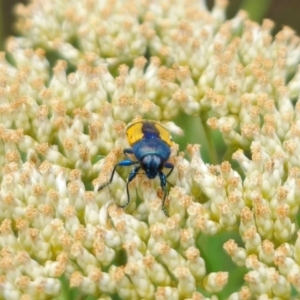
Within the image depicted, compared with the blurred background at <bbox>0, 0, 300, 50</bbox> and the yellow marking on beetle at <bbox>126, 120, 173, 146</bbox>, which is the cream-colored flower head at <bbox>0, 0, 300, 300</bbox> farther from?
the blurred background at <bbox>0, 0, 300, 50</bbox>

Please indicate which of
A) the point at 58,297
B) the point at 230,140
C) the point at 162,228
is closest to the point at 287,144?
the point at 230,140

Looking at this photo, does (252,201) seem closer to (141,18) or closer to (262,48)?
(262,48)

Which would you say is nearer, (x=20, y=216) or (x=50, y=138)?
(x=20, y=216)

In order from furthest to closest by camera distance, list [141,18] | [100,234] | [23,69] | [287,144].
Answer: [141,18], [23,69], [287,144], [100,234]

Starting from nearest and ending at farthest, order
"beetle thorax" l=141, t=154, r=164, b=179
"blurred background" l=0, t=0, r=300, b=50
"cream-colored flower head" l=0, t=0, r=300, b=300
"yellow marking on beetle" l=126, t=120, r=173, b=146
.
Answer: "cream-colored flower head" l=0, t=0, r=300, b=300, "beetle thorax" l=141, t=154, r=164, b=179, "yellow marking on beetle" l=126, t=120, r=173, b=146, "blurred background" l=0, t=0, r=300, b=50

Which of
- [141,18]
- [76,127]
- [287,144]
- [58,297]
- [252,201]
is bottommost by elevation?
[58,297]

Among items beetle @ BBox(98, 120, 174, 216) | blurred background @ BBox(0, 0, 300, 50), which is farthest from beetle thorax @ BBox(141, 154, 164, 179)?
blurred background @ BBox(0, 0, 300, 50)

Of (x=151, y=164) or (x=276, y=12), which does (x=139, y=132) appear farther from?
(x=276, y=12)
